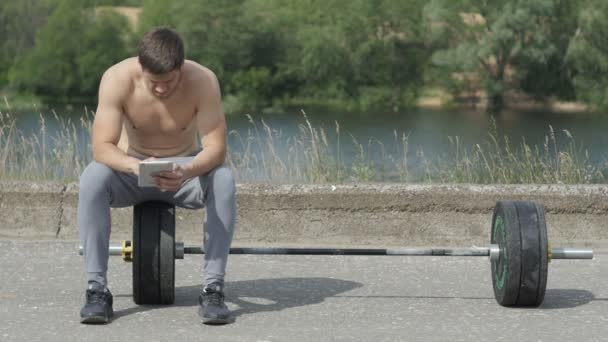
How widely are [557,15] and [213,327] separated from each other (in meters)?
40.4

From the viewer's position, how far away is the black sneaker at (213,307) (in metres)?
4.27

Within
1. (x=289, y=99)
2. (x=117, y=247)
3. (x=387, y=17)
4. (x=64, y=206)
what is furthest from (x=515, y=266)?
(x=387, y=17)

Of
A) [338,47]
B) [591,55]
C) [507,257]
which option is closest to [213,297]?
[507,257]

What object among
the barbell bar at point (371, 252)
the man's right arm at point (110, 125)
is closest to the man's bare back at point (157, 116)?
the man's right arm at point (110, 125)

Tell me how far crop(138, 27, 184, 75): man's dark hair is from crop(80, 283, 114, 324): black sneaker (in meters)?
0.90

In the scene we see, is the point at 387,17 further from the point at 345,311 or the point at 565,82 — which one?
the point at 345,311

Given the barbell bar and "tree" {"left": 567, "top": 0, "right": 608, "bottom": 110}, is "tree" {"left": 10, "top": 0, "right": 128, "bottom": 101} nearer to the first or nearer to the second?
"tree" {"left": 567, "top": 0, "right": 608, "bottom": 110}

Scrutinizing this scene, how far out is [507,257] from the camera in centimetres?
453

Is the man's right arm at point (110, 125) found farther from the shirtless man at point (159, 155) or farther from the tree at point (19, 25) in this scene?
the tree at point (19, 25)

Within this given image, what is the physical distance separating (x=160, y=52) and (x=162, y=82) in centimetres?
17

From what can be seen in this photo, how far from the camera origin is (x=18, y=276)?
5.29 metres

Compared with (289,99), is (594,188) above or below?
above

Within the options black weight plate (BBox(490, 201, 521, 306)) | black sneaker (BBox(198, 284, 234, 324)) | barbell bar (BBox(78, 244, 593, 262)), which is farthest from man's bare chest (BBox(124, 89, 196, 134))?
black weight plate (BBox(490, 201, 521, 306))

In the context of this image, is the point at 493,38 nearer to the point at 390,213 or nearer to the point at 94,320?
the point at 390,213
